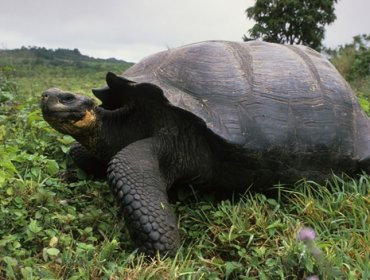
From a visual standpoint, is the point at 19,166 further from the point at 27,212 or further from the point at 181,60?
the point at 181,60

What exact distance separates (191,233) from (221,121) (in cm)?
71

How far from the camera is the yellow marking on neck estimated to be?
9.95 feet

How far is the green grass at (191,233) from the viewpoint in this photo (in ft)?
7.22

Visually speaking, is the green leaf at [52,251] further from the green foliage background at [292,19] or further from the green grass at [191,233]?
the green foliage background at [292,19]

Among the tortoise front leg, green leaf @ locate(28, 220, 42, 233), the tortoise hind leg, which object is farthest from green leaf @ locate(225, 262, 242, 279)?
the tortoise hind leg

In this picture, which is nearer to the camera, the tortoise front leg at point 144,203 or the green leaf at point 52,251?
the green leaf at point 52,251

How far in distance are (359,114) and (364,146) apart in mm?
265

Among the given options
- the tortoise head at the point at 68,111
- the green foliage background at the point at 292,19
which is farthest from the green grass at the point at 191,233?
the green foliage background at the point at 292,19

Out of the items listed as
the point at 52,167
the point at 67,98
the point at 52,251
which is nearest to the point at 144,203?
the point at 52,251

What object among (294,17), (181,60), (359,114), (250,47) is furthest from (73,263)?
(294,17)

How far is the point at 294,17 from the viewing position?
27406 mm

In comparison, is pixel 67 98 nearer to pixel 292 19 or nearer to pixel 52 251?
pixel 52 251

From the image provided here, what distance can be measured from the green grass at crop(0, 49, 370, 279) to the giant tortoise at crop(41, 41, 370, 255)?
0.59 feet

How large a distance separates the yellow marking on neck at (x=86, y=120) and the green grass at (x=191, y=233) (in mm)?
473
